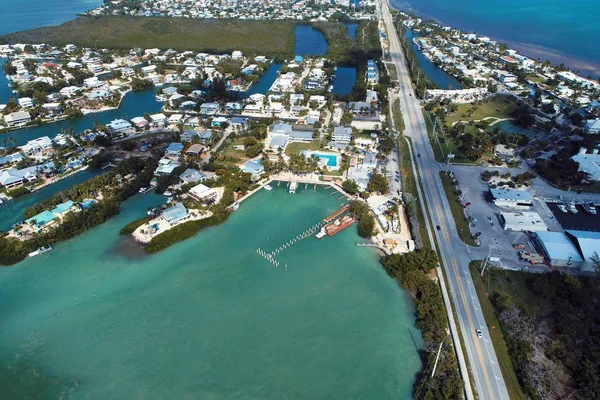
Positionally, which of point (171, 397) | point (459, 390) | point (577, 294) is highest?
point (577, 294)

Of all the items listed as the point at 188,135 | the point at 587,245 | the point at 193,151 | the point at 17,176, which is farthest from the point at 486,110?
the point at 17,176

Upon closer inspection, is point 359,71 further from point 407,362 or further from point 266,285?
point 407,362

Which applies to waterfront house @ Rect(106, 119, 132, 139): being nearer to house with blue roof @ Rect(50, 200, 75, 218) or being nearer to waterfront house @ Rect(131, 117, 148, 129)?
waterfront house @ Rect(131, 117, 148, 129)

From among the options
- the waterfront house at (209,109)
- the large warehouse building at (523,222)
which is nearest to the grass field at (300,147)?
the waterfront house at (209,109)

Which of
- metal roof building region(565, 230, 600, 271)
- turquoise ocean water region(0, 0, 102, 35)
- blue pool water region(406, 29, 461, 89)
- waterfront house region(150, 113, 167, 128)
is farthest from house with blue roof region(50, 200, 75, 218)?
turquoise ocean water region(0, 0, 102, 35)

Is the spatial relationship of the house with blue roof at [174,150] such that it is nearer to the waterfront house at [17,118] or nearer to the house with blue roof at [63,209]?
the house with blue roof at [63,209]

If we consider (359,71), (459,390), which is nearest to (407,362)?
(459,390)
